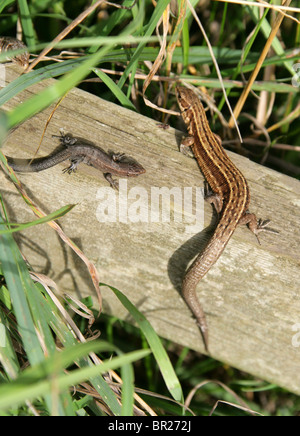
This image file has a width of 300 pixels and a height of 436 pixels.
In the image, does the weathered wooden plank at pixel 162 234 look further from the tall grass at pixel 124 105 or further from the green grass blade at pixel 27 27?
the green grass blade at pixel 27 27

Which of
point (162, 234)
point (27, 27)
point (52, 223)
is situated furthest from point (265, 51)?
point (52, 223)

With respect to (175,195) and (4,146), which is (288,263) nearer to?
(175,195)

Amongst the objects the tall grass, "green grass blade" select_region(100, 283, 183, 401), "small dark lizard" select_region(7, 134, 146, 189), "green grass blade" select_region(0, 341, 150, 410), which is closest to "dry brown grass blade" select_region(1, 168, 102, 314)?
the tall grass

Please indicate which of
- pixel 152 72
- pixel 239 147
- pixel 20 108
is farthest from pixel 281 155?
pixel 20 108

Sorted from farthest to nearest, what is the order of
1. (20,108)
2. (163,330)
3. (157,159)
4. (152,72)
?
(163,330) < (152,72) < (157,159) < (20,108)

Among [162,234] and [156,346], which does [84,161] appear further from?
[156,346]

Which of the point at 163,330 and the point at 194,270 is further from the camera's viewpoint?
the point at 163,330
